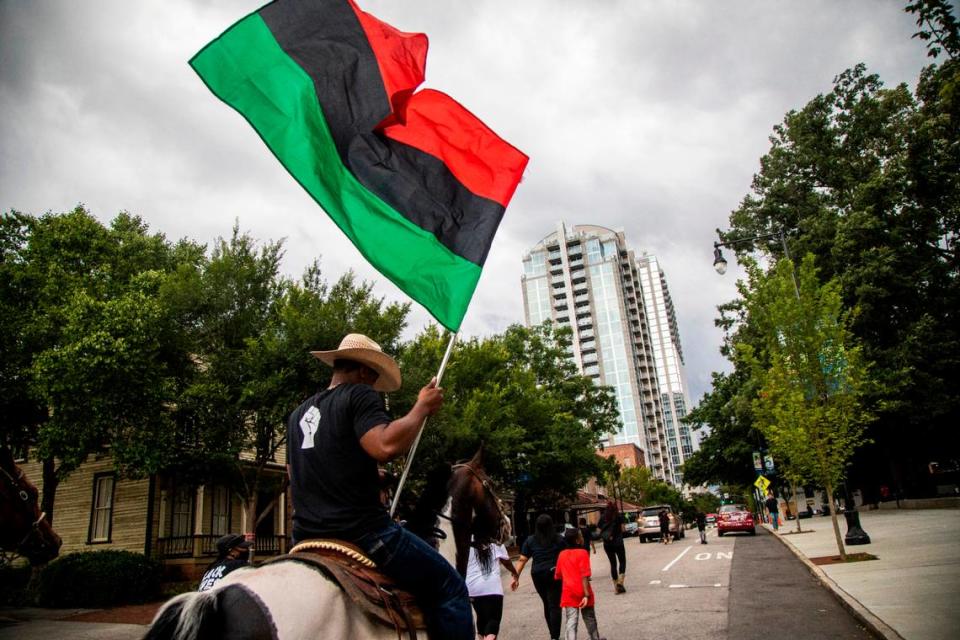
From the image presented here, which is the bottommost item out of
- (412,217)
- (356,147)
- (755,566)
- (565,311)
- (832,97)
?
(755,566)

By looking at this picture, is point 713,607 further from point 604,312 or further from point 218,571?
point 604,312

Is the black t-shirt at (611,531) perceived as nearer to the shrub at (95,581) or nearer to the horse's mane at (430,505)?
the horse's mane at (430,505)

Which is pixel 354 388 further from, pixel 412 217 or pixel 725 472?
pixel 725 472

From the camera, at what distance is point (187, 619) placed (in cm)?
225

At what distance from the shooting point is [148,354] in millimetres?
17734

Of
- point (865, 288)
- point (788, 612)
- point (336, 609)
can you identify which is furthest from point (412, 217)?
point (865, 288)

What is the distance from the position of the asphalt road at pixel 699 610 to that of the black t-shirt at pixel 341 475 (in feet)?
23.6

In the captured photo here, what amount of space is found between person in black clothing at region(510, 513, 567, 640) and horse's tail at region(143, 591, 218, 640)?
6.01 m

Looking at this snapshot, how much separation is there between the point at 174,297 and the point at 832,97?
117ft

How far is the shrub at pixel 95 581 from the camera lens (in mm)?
16859

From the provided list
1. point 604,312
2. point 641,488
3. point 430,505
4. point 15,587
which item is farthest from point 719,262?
point 604,312

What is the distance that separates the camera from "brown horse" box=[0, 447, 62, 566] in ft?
13.2

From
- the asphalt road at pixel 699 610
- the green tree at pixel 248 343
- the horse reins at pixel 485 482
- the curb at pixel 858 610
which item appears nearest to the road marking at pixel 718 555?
the asphalt road at pixel 699 610

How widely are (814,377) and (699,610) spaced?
25.6ft
